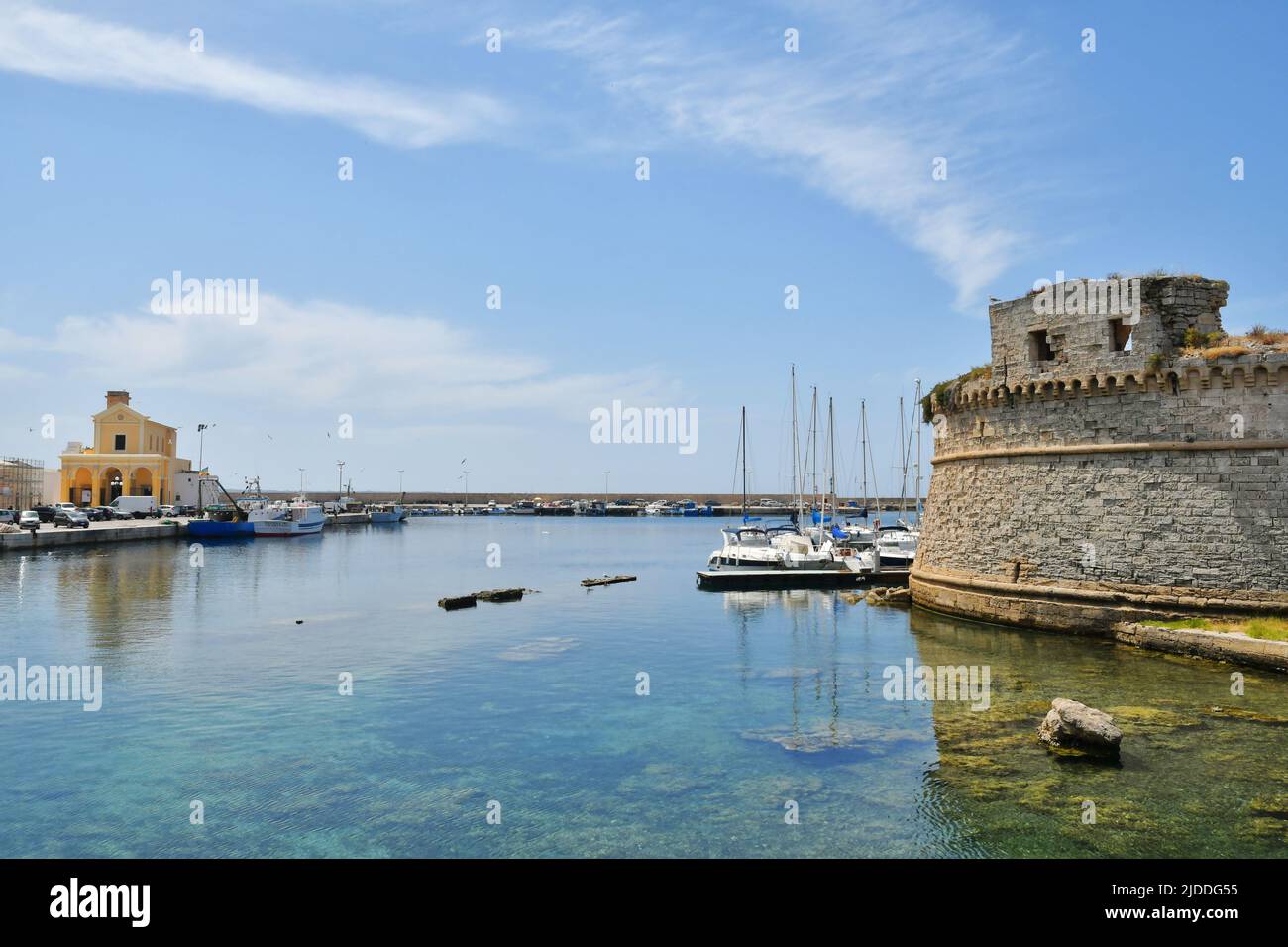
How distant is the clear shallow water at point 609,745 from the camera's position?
9.62 m

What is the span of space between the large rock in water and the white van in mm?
80574

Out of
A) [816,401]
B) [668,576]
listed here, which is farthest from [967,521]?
[816,401]

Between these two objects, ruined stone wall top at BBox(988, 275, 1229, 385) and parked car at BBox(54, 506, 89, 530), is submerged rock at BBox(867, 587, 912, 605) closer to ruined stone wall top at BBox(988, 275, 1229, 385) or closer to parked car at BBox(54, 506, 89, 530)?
ruined stone wall top at BBox(988, 275, 1229, 385)

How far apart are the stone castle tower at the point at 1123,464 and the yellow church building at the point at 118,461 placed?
80932mm

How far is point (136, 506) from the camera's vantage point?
76.4 m

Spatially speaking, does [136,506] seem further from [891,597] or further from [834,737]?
[834,737]

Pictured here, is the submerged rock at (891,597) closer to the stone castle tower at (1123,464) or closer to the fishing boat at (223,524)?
the stone castle tower at (1123,464)

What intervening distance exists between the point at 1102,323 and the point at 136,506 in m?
80.6

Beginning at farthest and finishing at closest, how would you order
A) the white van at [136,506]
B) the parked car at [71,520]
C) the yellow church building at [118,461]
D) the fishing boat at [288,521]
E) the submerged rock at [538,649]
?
the yellow church building at [118,461], the white van at [136,506], the fishing boat at [288,521], the parked car at [71,520], the submerged rock at [538,649]

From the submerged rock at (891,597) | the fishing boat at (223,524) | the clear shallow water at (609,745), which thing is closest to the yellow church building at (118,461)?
the fishing boat at (223,524)

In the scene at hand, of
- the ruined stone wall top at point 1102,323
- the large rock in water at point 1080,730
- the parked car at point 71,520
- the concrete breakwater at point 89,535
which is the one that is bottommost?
the large rock in water at point 1080,730

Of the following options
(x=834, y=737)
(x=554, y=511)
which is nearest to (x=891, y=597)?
(x=834, y=737)

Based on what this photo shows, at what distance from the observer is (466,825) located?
10.1 meters
